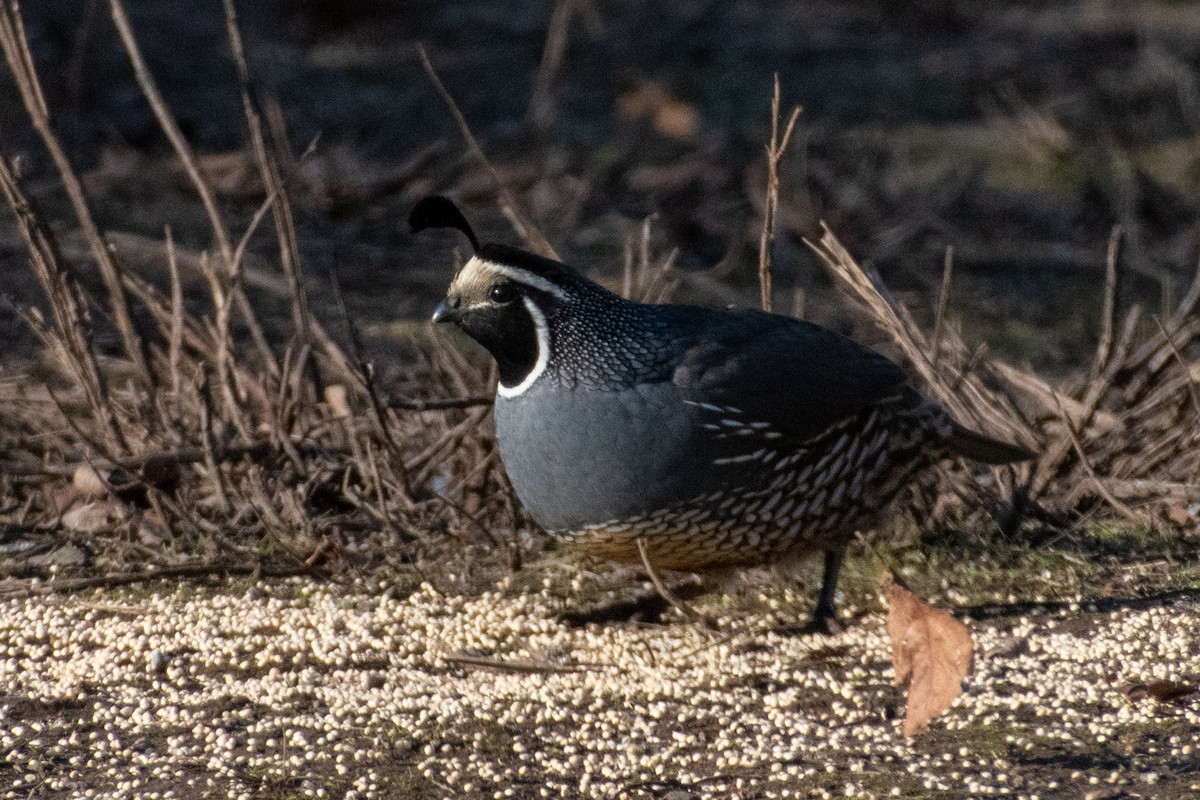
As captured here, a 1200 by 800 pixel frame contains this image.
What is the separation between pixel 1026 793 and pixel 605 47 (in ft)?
23.5

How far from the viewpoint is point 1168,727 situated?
9.73 feet

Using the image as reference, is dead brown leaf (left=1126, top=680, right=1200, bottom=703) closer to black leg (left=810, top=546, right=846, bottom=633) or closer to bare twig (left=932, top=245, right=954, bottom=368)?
black leg (left=810, top=546, right=846, bottom=633)

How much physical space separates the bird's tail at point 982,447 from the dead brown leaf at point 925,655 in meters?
0.56

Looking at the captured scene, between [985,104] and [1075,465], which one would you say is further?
[985,104]

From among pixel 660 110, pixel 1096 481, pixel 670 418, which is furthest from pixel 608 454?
Result: pixel 660 110

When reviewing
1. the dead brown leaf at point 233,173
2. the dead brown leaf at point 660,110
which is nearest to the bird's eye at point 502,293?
the dead brown leaf at point 233,173

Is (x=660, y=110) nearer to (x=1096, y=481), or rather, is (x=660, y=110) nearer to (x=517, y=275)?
(x=1096, y=481)

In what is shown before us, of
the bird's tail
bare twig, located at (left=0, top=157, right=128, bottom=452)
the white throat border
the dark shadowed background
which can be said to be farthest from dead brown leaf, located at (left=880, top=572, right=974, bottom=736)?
the dark shadowed background

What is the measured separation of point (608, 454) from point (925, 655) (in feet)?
2.41

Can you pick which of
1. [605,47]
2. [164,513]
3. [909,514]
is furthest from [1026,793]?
[605,47]

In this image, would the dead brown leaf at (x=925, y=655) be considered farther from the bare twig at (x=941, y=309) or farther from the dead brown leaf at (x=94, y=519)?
the dead brown leaf at (x=94, y=519)

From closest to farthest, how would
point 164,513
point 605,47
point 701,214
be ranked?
point 164,513 → point 701,214 → point 605,47

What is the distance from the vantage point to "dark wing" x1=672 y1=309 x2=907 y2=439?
3.32 meters

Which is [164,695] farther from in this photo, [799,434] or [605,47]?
[605,47]
